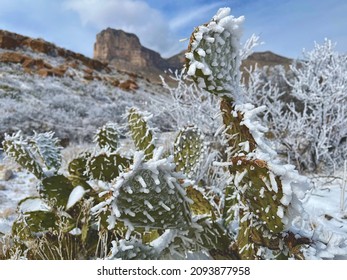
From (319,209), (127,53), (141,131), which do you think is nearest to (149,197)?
(141,131)

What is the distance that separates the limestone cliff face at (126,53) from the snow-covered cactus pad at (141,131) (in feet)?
94.2

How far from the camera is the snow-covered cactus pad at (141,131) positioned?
1.60m

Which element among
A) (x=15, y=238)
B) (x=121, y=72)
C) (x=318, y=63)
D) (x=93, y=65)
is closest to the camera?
(x=15, y=238)

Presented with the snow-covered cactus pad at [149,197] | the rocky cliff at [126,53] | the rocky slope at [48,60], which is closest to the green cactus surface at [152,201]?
the snow-covered cactus pad at [149,197]

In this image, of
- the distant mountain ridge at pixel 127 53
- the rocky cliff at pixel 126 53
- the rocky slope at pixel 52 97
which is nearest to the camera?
the rocky slope at pixel 52 97

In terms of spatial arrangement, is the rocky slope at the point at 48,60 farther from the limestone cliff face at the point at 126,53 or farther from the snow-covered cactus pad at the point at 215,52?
the limestone cliff face at the point at 126,53

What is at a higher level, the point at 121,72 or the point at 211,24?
the point at 121,72

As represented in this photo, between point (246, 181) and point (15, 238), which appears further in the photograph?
point (15, 238)

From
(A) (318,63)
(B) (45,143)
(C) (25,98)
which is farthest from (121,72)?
(B) (45,143)

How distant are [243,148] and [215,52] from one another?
216 mm

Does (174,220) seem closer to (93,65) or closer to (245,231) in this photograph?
(245,231)

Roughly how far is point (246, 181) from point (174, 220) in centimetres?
19

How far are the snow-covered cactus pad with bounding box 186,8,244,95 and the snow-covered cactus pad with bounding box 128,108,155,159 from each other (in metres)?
0.72
